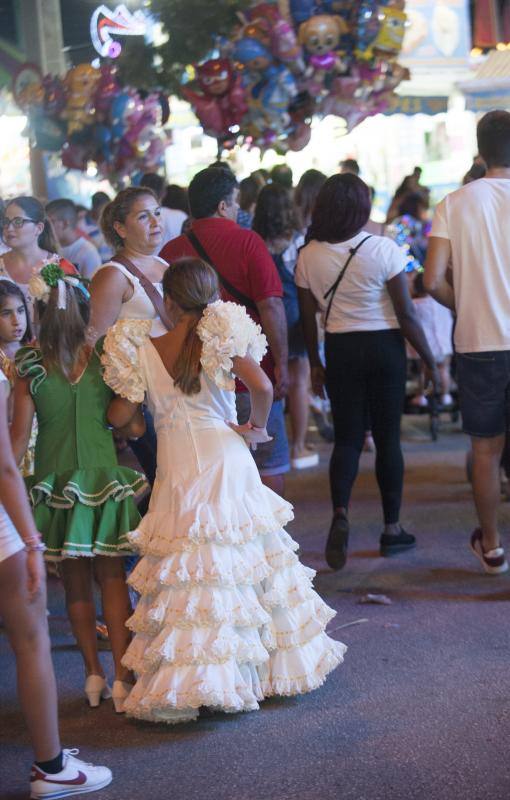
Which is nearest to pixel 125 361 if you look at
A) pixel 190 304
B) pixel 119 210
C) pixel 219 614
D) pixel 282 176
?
pixel 190 304

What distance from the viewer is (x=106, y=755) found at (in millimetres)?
4047

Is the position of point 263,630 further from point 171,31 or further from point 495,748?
point 171,31

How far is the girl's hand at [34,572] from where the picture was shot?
11.0 feet

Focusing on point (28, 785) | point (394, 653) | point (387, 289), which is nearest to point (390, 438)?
point (387, 289)

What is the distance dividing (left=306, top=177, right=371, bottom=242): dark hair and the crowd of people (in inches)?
0.4

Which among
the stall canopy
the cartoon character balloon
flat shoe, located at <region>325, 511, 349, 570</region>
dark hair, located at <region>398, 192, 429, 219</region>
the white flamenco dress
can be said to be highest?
the stall canopy

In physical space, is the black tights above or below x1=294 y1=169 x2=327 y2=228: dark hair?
below

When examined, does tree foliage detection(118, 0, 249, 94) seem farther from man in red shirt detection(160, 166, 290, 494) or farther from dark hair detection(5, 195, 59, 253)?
man in red shirt detection(160, 166, 290, 494)

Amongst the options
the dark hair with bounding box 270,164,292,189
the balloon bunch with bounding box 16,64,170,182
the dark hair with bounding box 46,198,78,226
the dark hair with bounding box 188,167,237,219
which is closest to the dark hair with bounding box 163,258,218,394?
the dark hair with bounding box 188,167,237,219

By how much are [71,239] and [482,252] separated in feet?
12.9

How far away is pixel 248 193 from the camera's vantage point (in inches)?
377

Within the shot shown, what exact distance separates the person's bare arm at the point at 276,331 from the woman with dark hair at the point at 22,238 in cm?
117

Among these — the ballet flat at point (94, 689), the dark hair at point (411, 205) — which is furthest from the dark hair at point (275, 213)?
the ballet flat at point (94, 689)

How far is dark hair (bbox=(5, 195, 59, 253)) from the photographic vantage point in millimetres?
5930
